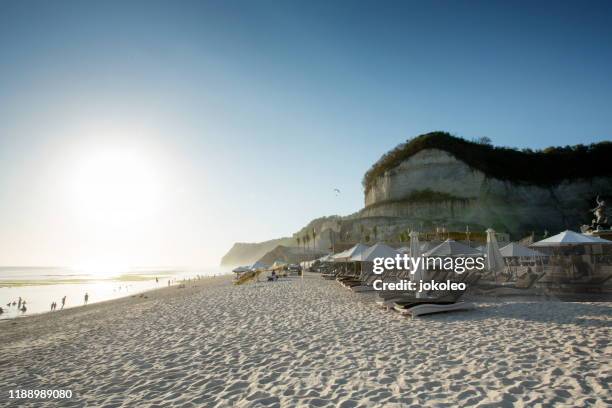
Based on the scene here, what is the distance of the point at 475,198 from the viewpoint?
62938mm

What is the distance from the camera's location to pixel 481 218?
199ft

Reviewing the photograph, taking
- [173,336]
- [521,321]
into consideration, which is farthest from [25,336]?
[521,321]

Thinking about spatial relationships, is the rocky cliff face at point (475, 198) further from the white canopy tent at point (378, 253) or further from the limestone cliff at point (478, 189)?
the white canopy tent at point (378, 253)

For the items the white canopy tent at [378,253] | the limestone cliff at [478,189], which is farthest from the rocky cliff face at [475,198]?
the white canopy tent at [378,253]

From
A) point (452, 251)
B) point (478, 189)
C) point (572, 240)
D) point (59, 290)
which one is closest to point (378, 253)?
point (452, 251)

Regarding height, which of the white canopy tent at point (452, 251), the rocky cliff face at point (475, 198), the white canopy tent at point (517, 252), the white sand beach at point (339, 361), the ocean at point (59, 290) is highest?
the rocky cliff face at point (475, 198)

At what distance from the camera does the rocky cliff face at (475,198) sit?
61.5 metres

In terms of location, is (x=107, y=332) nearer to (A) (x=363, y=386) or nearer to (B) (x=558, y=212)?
(A) (x=363, y=386)

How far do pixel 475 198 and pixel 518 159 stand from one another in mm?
18529

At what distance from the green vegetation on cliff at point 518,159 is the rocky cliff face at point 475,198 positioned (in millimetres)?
1677

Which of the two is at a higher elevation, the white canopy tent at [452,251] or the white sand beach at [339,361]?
the white canopy tent at [452,251]

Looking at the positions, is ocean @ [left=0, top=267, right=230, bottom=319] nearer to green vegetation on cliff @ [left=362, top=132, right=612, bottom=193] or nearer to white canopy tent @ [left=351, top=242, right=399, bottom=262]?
white canopy tent @ [left=351, top=242, right=399, bottom=262]

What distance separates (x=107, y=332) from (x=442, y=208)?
6054 centimetres

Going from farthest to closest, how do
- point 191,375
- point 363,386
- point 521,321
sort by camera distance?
point 521,321 → point 191,375 → point 363,386
